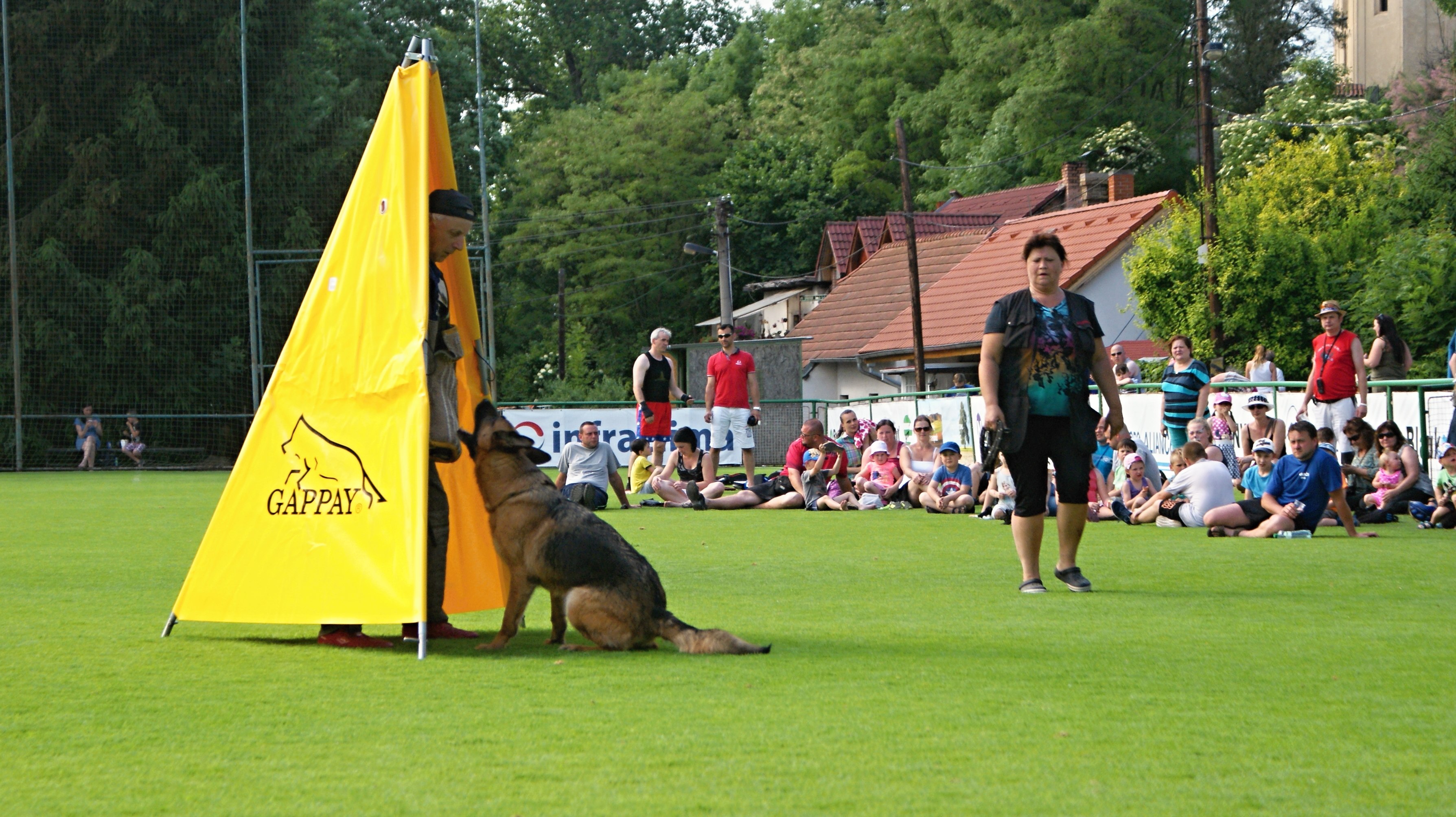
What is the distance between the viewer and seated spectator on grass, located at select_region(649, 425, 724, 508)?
57.0 ft

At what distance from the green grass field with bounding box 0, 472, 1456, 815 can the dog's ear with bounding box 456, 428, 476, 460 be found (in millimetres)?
853

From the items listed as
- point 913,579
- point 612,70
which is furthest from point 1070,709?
point 612,70

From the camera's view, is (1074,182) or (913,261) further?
(1074,182)

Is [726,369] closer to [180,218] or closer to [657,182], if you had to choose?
[180,218]

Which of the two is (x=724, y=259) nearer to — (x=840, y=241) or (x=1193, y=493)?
(x=840, y=241)

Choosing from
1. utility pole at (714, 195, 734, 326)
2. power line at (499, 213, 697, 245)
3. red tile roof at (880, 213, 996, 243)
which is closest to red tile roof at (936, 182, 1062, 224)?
red tile roof at (880, 213, 996, 243)

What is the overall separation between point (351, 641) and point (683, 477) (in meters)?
12.0

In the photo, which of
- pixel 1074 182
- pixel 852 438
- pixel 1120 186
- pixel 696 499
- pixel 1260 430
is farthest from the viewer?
pixel 1074 182

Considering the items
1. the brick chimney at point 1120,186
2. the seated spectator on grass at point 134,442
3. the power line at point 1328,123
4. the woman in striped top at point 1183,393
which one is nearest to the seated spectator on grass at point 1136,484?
the woman in striped top at point 1183,393

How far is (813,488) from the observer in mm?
16844

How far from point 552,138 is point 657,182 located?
4793 millimetres

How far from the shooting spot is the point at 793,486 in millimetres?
17203

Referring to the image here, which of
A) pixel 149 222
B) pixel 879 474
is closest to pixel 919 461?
pixel 879 474

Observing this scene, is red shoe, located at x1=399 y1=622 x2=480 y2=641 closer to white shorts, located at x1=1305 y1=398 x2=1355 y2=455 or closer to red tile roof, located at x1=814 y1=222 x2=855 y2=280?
white shorts, located at x1=1305 y1=398 x2=1355 y2=455
